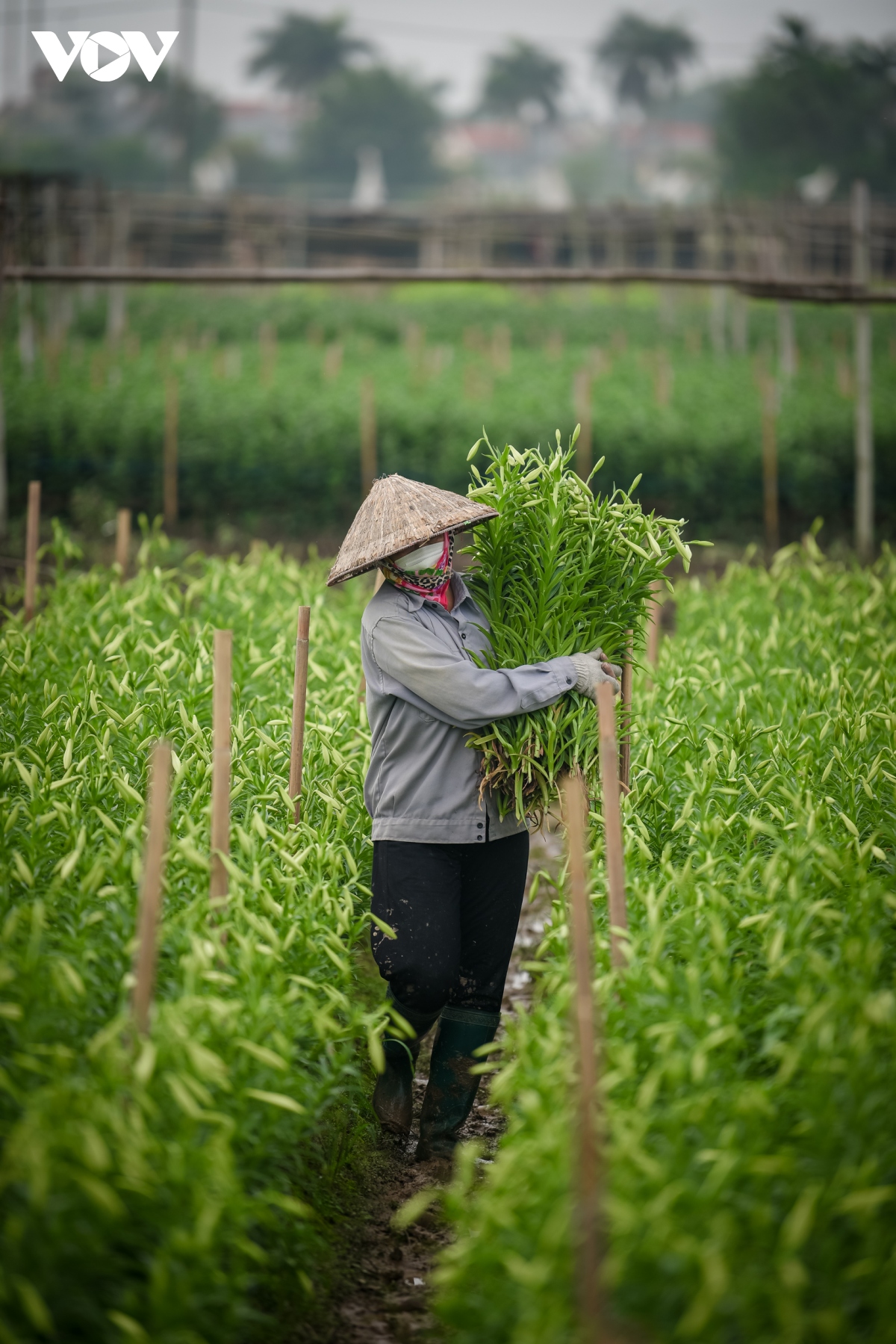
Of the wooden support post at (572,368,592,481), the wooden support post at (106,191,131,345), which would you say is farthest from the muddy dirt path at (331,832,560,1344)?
the wooden support post at (106,191,131,345)

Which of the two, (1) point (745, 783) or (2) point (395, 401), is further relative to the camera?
(2) point (395, 401)

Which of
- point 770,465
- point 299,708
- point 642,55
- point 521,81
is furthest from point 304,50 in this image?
point 299,708

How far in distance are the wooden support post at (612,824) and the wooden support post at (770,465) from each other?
264 inches

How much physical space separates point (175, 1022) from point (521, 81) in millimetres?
73205

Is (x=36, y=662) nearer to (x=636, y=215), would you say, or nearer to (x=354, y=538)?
(x=354, y=538)

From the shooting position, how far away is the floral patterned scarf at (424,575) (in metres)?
2.82

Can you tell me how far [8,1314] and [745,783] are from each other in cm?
233

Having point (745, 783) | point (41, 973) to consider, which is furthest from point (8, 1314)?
point (745, 783)

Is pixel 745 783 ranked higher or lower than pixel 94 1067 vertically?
higher

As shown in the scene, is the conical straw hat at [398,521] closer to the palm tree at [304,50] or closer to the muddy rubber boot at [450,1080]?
the muddy rubber boot at [450,1080]

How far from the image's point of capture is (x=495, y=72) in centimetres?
6556

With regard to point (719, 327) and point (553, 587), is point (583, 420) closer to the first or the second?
point (553, 587)

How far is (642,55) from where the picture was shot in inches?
2613
